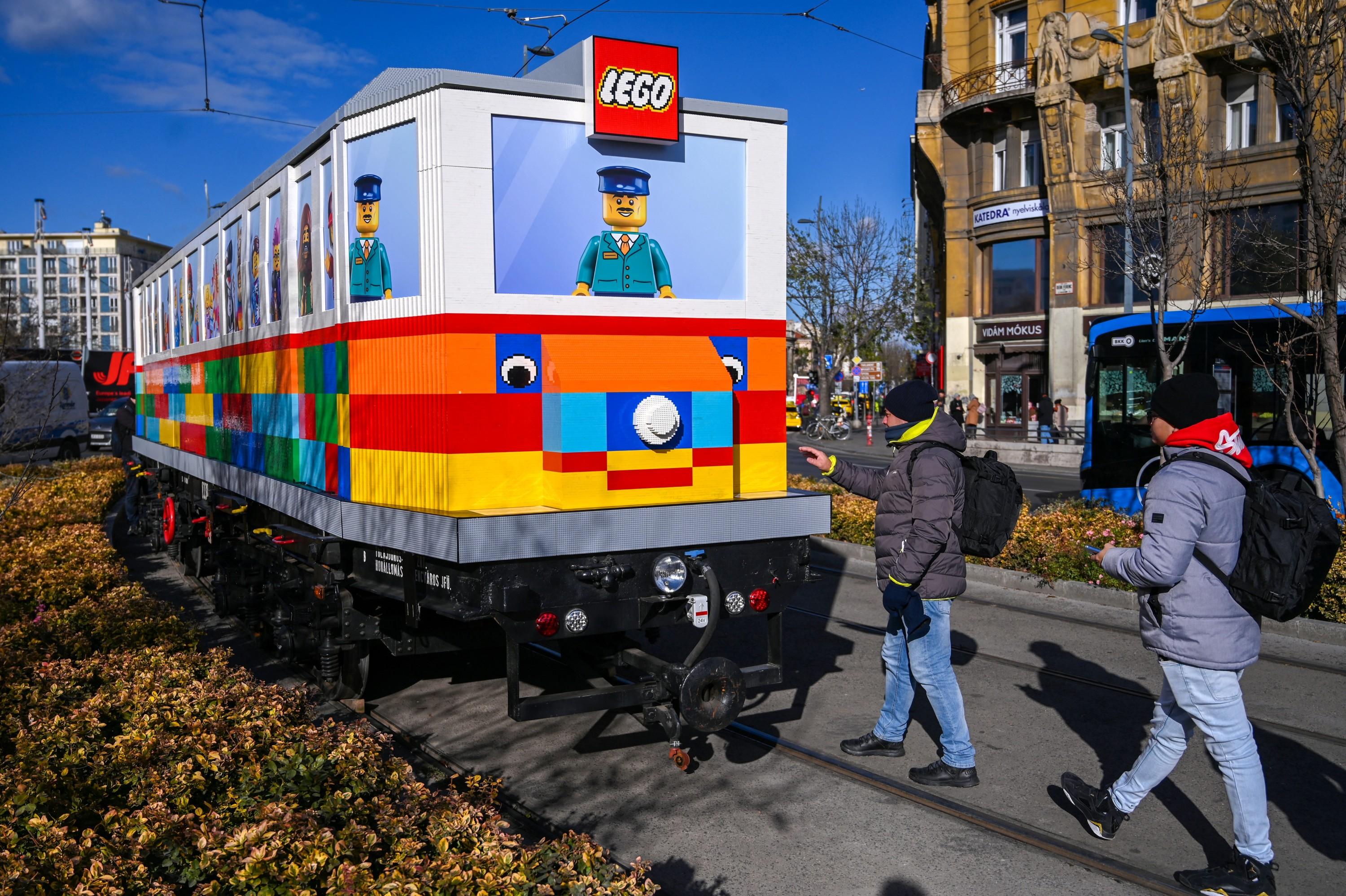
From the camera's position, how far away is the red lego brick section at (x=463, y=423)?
5.00 meters

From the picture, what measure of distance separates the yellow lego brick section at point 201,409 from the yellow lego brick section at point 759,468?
17.8 feet

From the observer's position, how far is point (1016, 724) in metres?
6.31

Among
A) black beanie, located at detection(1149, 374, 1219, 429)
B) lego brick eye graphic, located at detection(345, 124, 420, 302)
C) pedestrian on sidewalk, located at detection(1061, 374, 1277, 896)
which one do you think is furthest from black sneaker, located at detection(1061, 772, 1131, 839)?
lego brick eye graphic, located at detection(345, 124, 420, 302)

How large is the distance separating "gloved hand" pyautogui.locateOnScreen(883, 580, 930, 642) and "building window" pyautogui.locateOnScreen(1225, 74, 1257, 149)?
27.7m

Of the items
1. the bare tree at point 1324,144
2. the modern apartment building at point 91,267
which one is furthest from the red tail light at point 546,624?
the modern apartment building at point 91,267

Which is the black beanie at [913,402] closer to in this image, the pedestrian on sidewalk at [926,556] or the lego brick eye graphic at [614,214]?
the pedestrian on sidewalk at [926,556]

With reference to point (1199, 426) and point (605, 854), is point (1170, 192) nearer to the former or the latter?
point (1199, 426)

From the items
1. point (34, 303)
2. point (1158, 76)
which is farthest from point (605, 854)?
point (34, 303)

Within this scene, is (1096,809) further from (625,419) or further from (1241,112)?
(1241,112)

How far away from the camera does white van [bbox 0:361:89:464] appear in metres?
12.4

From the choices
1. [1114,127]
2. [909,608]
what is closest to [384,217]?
Result: [909,608]

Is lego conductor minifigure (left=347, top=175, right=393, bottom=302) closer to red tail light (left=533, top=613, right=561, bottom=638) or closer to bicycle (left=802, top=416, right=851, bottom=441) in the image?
red tail light (left=533, top=613, right=561, bottom=638)

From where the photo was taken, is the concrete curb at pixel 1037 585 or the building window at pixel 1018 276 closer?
the concrete curb at pixel 1037 585

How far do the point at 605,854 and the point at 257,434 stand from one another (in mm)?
4434
